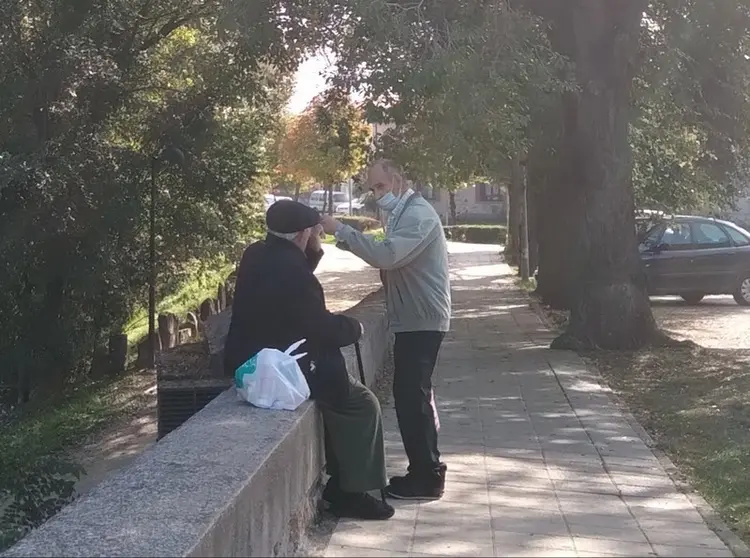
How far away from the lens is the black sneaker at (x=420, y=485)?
234 inches

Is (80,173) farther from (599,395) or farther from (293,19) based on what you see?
(599,395)

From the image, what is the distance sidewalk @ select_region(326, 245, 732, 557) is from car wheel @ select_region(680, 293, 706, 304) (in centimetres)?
865

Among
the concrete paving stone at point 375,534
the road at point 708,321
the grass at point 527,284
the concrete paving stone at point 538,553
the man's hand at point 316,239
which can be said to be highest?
the man's hand at point 316,239

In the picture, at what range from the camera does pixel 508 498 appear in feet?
20.4

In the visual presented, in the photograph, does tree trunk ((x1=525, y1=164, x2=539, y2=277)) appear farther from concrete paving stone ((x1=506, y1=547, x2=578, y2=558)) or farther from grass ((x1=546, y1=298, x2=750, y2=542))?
concrete paving stone ((x1=506, y1=547, x2=578, y2=558))

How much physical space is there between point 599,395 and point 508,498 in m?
4.08

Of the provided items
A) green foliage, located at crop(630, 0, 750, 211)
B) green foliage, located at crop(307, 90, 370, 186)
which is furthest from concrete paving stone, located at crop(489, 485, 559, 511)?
green foliage, located at crop(630, 0, 750, 211)

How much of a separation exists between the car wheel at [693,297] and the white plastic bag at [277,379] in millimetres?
16224

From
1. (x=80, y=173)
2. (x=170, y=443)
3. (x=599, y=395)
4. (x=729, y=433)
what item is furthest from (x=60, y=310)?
(x=170, y=443)

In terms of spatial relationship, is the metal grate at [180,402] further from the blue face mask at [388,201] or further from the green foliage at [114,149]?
the green foliage at [114,149]

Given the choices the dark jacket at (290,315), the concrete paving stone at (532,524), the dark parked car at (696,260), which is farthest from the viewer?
the dark parked car at (696,260)

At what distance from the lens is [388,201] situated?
233 inches

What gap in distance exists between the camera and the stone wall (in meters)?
3.48

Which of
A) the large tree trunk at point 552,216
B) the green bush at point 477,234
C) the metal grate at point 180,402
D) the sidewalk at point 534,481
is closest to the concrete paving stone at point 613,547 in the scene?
the sidewalk at point 534,481
